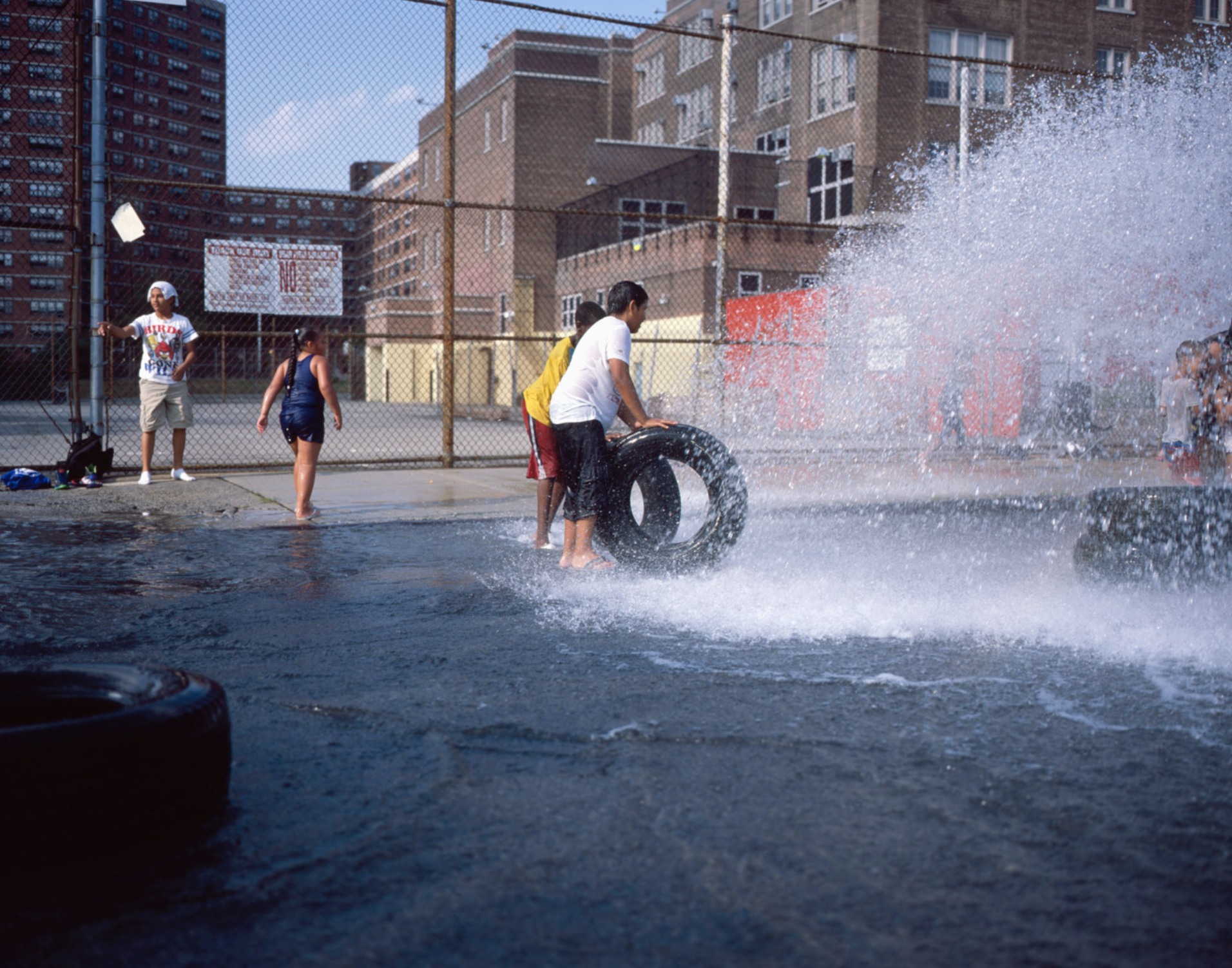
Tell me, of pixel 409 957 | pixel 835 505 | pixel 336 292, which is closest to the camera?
pixel 409 957

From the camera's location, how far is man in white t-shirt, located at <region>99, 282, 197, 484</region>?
408 inches

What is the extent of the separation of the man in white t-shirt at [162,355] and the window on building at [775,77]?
2811cm

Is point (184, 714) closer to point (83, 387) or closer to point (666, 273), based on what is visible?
point (666, 273)

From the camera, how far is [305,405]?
8930 mm

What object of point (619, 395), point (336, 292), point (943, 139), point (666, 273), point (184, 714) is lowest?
point (184, 714)

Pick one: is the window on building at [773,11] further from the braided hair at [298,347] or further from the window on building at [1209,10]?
the braided hair at [298,347]

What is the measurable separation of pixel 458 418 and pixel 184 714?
2862 centimetres

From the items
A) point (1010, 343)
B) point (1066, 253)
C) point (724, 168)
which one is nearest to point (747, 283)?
point (1010, 343)

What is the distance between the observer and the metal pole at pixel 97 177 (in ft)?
34.4

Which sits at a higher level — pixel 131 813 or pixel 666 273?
pixel 666 273

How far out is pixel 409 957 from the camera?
222 cm

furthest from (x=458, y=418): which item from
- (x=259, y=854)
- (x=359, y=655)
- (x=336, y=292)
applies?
(x=259, y=854)

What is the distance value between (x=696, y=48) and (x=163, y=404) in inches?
1433

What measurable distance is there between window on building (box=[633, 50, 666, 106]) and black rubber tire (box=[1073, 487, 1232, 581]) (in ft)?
136
